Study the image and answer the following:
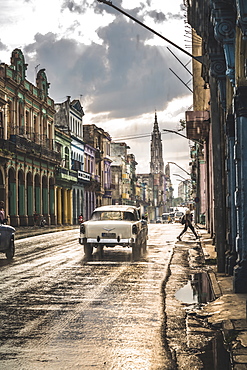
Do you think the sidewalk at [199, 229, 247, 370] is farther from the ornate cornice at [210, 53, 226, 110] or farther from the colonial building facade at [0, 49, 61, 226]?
the colonial building facade at [0, 49, 61, 226]

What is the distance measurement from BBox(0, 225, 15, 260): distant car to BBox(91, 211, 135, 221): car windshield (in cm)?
261

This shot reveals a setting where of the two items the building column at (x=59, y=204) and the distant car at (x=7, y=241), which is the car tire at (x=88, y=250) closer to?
the distant car at (x=7, y=241)

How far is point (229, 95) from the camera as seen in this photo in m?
12.6

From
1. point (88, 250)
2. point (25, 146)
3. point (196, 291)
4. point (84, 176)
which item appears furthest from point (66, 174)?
point (196, 291)

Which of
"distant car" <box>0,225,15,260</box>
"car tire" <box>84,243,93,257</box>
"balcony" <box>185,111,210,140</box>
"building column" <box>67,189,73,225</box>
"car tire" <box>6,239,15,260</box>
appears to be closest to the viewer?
"distant car" <box>0,225,15,260</box>

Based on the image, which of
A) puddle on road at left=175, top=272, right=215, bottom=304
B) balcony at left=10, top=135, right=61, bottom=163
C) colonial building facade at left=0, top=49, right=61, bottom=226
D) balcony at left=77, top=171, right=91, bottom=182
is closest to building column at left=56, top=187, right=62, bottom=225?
colonial building facade at left=0, top=49, right=61, bottom=226

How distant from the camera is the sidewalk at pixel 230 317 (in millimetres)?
5945

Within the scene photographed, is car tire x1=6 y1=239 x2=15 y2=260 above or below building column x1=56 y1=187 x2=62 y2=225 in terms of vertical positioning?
below

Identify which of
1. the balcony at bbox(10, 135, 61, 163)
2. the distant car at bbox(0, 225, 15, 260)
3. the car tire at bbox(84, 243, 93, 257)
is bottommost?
the car tire at bbox(84, 243, 93, 257)

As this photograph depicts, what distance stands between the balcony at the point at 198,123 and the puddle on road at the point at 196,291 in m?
16.8

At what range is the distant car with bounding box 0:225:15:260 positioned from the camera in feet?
52.5

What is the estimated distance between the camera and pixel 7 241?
54.0 feet

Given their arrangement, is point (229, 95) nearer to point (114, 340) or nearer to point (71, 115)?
point (114, 340)

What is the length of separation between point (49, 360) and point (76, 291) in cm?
473
